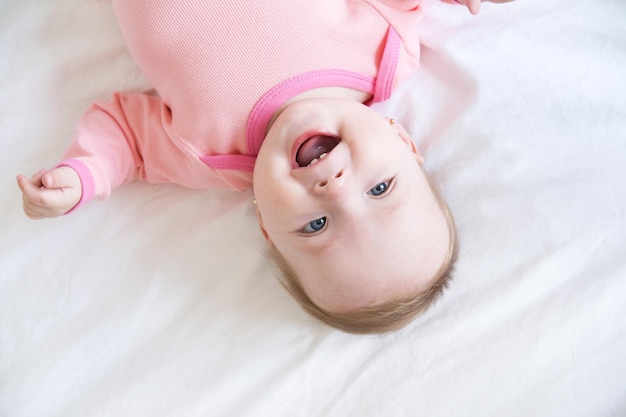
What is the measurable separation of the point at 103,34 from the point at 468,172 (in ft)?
2.30

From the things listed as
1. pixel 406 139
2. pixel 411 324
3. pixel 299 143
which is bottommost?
pixel 411 324

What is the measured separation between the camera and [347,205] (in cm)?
85

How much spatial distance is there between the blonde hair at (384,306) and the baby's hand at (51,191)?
32 cm

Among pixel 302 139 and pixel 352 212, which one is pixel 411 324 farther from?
pixel 302 139

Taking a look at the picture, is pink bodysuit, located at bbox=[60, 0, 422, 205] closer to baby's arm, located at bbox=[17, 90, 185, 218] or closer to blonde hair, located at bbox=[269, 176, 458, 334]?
baby's arm, located at bbox=[17, 90, 185, 218]

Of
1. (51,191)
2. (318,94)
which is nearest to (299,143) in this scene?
(318,94)

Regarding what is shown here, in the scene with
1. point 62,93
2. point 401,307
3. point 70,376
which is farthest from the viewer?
point 62,93

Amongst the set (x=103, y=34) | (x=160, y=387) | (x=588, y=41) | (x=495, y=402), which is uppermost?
(x=103, y=34)

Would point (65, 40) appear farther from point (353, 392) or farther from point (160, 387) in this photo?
point (353, 392)

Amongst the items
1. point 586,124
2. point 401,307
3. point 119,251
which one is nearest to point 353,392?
point 401,307

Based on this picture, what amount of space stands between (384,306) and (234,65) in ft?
1.41

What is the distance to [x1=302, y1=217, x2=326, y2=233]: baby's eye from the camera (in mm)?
880

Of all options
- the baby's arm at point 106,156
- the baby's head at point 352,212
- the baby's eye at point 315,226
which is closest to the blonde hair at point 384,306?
the baby's head at point 352,212

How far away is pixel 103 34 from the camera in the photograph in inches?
44.3
